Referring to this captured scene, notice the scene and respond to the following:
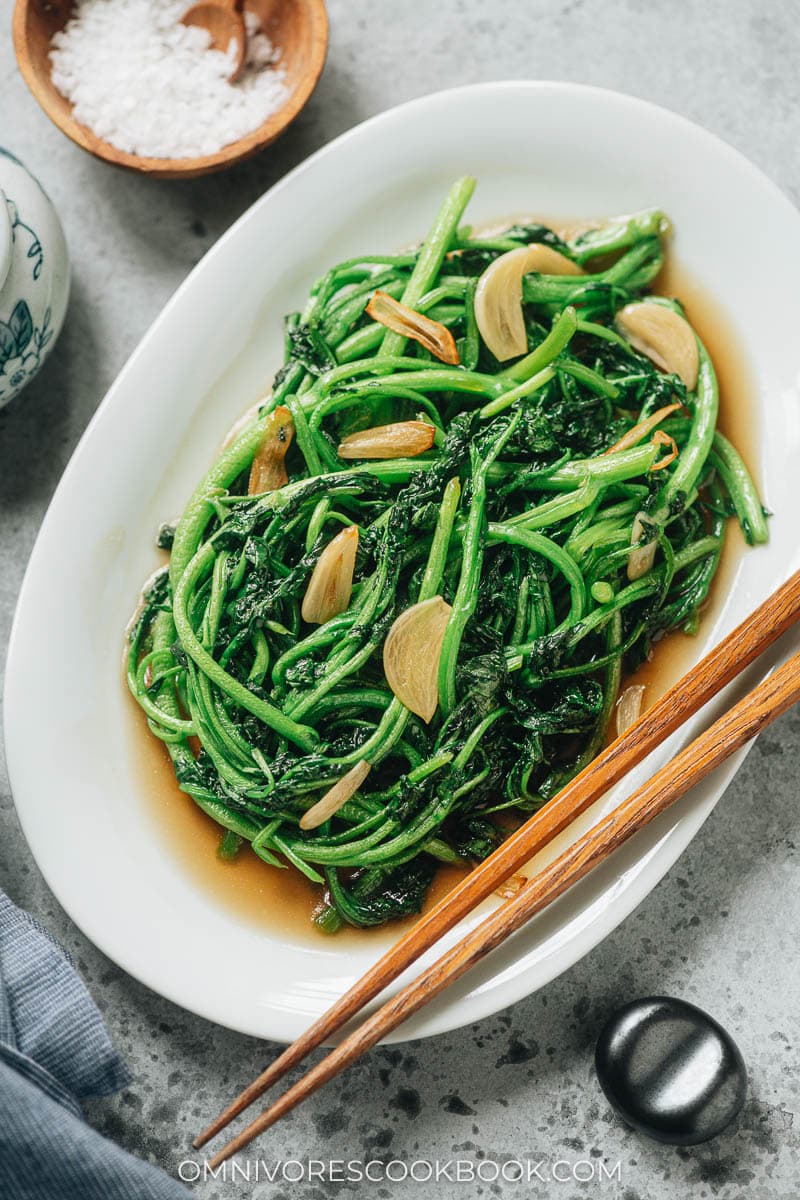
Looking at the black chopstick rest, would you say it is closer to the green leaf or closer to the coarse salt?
the green leaf

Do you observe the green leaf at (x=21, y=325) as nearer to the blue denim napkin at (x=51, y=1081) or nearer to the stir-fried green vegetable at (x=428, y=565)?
the stir-fried green vegetable at (x=428, y=565)

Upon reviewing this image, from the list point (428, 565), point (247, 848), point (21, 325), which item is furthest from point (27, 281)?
point (247, 848)

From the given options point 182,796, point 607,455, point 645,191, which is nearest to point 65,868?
point 182,796

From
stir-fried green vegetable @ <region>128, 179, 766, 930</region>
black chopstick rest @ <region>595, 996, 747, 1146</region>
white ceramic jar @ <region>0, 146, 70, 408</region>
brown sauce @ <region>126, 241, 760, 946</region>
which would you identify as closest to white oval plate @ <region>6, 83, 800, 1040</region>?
brown sauce @ <region>126, 241, 760, 946</region>

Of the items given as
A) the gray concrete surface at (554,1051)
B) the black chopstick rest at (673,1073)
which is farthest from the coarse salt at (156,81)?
the black chopstick rest at (673,1073)

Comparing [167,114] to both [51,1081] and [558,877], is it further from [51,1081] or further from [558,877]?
[51,1081]

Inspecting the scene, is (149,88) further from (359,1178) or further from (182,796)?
(359,1178)
